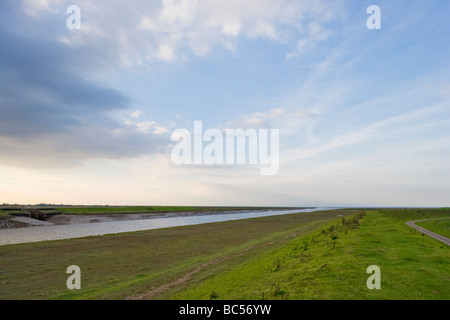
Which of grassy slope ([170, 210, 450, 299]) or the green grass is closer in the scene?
grassy slope ([170, 210, 450, 299])

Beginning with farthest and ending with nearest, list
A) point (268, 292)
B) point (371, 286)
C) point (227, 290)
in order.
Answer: point (227, 290), point (268, 292), point (371, 286)

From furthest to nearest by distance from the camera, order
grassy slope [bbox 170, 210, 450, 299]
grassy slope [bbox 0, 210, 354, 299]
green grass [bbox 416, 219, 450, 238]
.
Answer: green grass [bbox 416, 219, 450, 238] → grassy slope [bbox 0, 210, 354, 299] → grassy slope [bbox 170, 210, 450, 299]

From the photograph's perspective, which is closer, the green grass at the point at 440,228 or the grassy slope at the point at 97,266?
the grassy slope at the point at 97,266

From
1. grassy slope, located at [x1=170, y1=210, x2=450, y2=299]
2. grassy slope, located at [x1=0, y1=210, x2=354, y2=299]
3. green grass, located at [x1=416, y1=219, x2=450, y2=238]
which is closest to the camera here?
grassy slope, located at [x1=170, y1=210, x2=450, y2=299]

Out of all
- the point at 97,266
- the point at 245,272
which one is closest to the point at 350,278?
the point at 245,272

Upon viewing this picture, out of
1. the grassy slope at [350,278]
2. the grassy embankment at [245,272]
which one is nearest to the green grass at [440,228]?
the grassy embankment at [245,272]

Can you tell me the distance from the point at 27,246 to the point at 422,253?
43.3 metres

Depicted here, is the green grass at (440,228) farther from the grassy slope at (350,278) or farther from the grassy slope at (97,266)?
the grassy slope at (97,266)

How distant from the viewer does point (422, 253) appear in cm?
1461

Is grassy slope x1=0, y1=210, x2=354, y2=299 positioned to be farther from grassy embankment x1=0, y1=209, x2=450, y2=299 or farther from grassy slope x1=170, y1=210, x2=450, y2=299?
grassy slope x1=170, y1=210, x2=450, y2=299

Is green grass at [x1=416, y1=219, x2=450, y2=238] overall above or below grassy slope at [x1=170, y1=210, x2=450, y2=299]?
below

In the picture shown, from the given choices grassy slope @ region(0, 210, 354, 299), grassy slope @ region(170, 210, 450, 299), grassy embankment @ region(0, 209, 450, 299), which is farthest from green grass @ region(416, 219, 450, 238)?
grassy slope @ region(0, 210, 354, 299)
